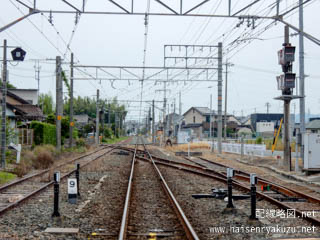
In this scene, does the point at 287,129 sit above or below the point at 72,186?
above

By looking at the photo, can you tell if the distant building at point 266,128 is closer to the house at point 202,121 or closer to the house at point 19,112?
the house at point 202,121

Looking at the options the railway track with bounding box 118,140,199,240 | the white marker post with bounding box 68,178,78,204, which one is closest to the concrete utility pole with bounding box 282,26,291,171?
the railway track with bounding box 118,140,199,240

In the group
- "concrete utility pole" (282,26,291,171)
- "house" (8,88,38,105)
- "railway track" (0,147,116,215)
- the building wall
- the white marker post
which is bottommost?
"railway track" (0,147,116,215)

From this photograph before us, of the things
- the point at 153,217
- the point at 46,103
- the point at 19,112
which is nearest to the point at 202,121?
the point at 46,103

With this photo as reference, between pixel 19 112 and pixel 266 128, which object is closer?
pixel 19 112

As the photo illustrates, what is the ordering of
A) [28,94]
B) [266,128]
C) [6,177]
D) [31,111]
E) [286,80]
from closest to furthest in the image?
[6,177] → [286,80] → [31,111] → [28,94] → [266,128]

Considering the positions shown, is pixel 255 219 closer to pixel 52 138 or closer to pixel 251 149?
pixel 251 149

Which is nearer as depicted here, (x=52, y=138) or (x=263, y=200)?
(x=263, y=200)

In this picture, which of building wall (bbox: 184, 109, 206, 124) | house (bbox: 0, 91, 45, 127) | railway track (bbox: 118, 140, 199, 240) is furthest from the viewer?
building wall (bbox: 184, 109, 206, 124)

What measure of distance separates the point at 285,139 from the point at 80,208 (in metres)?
13.0

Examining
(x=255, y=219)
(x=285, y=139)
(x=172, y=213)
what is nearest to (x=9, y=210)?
(x=172, y=213)

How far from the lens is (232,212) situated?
9633 mm

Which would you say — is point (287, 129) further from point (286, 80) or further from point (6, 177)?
point (6, 177)

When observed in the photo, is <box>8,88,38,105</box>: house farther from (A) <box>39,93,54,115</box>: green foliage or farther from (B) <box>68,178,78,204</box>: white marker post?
(B) <box>68,178,78,204</box>: white marker post
